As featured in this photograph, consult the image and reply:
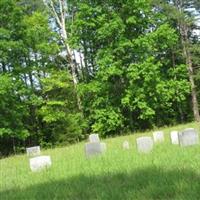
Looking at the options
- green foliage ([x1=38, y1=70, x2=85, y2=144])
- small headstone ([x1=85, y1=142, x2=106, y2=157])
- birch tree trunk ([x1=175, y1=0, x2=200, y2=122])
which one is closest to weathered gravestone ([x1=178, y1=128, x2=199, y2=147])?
small headstone ([x1=85, y1=142, x2=106, y2=157])

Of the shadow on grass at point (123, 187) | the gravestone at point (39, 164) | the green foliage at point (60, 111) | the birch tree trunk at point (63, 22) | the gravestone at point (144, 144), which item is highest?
the birch tree trunk at point (63, 22)

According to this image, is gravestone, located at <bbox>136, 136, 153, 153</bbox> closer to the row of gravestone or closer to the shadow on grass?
the row of gravestone

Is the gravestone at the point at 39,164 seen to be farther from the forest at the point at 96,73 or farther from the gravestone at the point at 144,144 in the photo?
the forest at the point at 96,73

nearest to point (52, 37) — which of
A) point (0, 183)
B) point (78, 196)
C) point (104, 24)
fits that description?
point (104, 24)

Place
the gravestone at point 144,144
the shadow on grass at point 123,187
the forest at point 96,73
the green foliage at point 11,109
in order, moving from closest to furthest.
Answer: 1. the shadow on grass at point 123,187
2. the gravestone at point 144,144
3. the green foliage at point 11,109
4. the forest at point 96,73

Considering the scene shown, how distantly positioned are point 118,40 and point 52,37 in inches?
252

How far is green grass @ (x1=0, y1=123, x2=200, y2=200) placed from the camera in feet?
27.1

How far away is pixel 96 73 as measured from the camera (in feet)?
115

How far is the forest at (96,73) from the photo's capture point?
3312cm

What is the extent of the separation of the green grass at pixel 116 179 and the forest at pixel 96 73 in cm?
1789

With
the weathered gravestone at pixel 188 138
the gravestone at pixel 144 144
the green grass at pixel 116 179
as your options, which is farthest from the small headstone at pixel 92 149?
the weathered gravestone at pixel 188 138

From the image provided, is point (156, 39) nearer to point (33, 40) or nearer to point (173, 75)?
point (173, 75)

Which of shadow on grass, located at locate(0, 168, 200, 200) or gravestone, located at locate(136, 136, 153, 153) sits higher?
gravestone, located at locate(136, 136, 153, 153)

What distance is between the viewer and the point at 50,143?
3541cm
